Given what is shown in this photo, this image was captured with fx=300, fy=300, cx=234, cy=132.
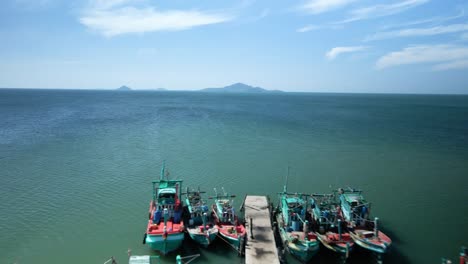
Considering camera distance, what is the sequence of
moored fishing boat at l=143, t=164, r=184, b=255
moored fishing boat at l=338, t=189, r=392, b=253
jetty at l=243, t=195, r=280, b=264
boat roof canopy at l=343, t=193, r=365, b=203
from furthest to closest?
boat roof canopy at l=343, t=193, r=365, b=203
moored fishing boat at l=143, t=164, r=184, b=255
moored fishing boat at l=338, t=189, r=392, b=253
jetty at l=243, t=195, r=280, b=264

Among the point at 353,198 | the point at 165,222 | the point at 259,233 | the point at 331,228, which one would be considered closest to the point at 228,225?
the point at 259,233

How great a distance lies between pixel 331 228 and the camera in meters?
23.3

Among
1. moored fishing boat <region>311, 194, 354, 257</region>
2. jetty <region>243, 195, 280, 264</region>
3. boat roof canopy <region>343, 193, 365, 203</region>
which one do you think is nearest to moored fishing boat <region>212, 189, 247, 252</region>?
jetty <region>243, 195, 280, 264</region>

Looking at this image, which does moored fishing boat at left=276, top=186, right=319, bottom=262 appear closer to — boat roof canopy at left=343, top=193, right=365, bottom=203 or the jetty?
the jetty

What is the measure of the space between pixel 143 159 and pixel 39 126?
42918mm

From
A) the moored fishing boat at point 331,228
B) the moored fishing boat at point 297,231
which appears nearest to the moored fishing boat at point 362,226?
the moored fishing boat at point 331,228

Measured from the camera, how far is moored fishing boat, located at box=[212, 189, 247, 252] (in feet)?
71.5

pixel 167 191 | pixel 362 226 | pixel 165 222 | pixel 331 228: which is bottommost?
pixel 331 228

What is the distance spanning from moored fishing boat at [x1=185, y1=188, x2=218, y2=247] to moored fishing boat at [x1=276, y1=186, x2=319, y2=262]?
541 centimetres

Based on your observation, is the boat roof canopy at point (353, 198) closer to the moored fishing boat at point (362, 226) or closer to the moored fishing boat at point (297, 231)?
the moored fishing boat at point (362, 226)

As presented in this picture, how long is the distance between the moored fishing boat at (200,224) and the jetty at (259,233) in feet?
9.17

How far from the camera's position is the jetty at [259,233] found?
66.9 feet

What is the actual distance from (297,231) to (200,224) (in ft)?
24.9

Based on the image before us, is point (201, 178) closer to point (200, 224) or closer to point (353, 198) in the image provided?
point (200, 224)
